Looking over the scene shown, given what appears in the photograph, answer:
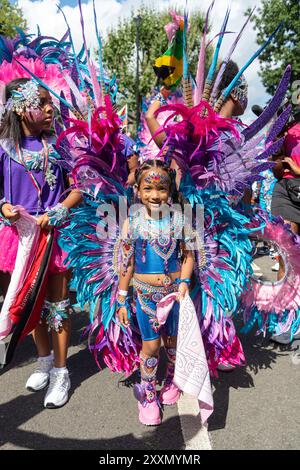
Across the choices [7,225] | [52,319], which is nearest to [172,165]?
[7,225]

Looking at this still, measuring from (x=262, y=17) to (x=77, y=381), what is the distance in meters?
16.6

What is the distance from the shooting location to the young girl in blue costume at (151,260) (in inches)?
84.7

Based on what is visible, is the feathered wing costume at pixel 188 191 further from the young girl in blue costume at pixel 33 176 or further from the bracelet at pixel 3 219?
the bracelet at pixel 3 219

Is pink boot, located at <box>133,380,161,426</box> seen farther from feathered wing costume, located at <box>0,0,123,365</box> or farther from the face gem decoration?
the face gem decoration

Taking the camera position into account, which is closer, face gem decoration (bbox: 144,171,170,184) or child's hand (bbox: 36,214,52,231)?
face gem decoration (bbox: 144,171,170,184)

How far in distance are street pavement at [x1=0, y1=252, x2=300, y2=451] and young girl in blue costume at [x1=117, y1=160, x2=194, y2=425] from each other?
16cm

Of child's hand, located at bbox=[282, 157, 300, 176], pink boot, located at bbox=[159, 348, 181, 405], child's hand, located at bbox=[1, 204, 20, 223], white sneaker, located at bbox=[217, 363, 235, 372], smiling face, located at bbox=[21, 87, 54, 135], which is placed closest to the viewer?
child's hand, located at bbox=[1, 204, 20, 223]

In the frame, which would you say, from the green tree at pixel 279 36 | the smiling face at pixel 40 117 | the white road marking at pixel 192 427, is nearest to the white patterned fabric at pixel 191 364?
the white road marking at pixel 192 427

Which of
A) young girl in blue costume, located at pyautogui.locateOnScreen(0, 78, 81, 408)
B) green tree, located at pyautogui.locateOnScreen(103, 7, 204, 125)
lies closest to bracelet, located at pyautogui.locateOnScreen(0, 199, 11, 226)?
young girl in blue costume, located at pyautogui.locateOnScreen(0, 78, 81, 408)

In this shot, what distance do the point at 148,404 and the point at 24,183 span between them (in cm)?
147

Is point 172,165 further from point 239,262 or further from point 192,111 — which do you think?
point 239,262

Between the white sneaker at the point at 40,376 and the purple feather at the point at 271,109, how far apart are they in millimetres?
1923

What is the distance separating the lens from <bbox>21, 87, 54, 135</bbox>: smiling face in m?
2.33

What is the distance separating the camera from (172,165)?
2350 millimetres
